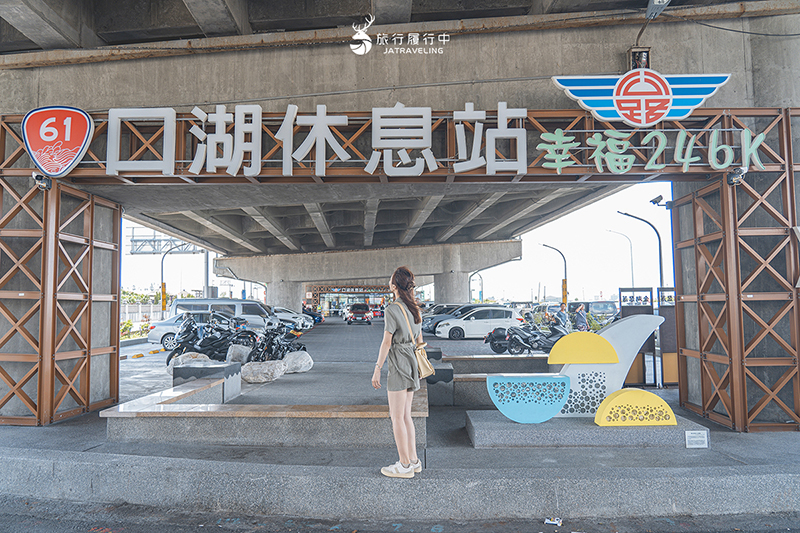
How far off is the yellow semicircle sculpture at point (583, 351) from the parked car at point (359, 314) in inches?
1317

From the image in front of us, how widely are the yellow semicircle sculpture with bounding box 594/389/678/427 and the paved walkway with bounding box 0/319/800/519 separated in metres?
0.34

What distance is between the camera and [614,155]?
6719 millimetres

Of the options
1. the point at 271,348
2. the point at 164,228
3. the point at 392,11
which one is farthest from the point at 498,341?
the point at 164,228

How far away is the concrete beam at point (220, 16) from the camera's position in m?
7.21

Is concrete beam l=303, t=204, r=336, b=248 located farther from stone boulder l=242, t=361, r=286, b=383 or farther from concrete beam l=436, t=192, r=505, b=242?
stone boulder l=242, t=361, r=286, b=383

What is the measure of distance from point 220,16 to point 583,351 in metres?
7.17

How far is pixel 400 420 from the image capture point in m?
4.45

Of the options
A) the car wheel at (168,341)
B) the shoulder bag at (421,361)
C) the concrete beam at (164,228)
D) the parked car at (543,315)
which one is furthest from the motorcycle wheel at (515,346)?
the concrete beam at (164,228)

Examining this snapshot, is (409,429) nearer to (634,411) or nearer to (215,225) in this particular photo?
(634,411)

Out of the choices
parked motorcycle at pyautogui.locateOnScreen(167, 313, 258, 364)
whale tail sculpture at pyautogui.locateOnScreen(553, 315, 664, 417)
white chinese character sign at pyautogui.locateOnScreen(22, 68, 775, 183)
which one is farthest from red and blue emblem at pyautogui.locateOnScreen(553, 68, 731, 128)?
parked motorcycle at pyautogui.locateOnScreen(167, 313, 258, 364)

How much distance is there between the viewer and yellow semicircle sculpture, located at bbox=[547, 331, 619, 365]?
6.05 metres

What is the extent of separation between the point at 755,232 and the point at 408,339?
5.36 m

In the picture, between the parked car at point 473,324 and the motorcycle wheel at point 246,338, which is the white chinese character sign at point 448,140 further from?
the parked car at point 473,324

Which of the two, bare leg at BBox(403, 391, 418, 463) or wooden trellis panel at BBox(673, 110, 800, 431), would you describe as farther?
wooden trellis panel at BBox(673, 110, 800, 431)
